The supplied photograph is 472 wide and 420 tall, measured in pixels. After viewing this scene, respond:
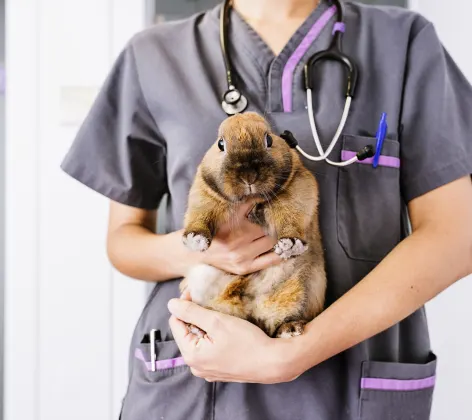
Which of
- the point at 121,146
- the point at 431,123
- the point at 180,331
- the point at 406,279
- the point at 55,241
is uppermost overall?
the point at 431,123

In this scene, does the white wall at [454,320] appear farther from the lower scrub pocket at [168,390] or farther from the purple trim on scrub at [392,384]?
the lower scrub pocket at [168,390]

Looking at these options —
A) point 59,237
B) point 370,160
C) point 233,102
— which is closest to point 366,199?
point 370,160

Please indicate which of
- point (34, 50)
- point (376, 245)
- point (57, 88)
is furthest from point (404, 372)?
point (34, 50)

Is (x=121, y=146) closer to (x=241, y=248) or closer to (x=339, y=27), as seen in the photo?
(x=241, y=248)

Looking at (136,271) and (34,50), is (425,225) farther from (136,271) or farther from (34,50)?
(34,50)

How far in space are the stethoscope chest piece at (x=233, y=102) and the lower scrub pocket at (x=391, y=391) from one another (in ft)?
1.71

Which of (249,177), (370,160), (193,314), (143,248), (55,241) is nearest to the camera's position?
(249,177)

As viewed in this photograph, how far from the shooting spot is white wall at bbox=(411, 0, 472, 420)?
1.60m

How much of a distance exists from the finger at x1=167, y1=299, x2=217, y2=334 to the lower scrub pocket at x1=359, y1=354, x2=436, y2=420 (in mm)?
305

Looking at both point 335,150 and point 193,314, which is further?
point 335,150

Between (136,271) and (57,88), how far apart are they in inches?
33.8

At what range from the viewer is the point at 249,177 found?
2.38 ft

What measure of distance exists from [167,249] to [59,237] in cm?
79

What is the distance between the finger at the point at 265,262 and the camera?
0.85 meters
